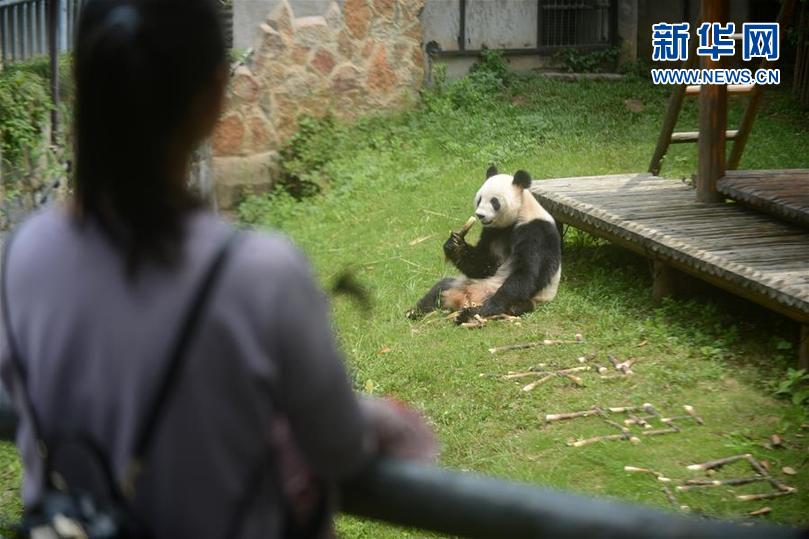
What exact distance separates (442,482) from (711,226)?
213 inches

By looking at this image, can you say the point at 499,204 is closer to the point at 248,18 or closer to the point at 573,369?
the point at 573,369

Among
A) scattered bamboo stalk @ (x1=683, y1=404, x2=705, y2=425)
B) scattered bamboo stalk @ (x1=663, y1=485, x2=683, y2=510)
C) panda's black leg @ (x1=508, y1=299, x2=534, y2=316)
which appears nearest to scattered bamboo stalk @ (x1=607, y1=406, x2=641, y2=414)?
scattered bamboo stalk @ (x1=683, y1=404, x2=705, y2=425)

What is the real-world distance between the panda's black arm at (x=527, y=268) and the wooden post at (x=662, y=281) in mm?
650

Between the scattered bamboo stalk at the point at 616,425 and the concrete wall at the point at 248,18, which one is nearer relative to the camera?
the scattered bamboo stalk at the point at 616,425

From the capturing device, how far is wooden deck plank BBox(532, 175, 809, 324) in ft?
17.1

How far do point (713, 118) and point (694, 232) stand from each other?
0.94 meters

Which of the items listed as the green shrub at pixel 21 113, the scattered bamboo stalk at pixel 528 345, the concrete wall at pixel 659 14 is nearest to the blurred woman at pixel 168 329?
the scattered bamboo stalk at pixel 528 345

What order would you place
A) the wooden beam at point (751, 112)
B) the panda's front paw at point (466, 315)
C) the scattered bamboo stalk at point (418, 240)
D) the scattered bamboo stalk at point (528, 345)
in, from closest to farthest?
the scattered bamboo stalk at point (528, 345)
the panda's front paw at point (466, 315)
the wooden beam at point (751, 112)
the scattered bamboo stalk at point (418, 240)

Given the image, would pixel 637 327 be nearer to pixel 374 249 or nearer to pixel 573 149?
pixel 374 249

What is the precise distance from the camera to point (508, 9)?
1211 cm

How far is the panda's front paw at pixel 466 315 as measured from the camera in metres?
6.38

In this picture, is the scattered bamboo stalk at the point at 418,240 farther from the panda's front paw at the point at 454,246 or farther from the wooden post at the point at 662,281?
the wooden post at the point at 662,281

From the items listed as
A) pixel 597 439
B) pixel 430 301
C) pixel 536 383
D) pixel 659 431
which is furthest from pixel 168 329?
pixel 430 301

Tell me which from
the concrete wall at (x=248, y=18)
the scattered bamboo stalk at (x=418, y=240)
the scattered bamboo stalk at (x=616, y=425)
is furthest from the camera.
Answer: the concrete wall at (x=248, y=18)
